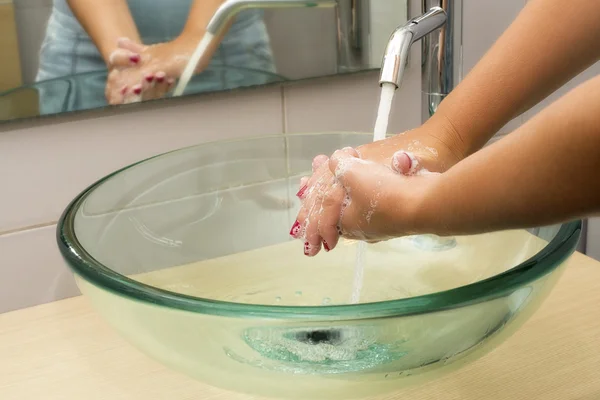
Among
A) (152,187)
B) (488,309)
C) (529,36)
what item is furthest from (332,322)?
(152,187)

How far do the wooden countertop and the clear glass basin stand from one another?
21 centimetres

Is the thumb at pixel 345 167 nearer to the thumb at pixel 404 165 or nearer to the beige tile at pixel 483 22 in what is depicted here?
the thumb at pixel 404 165

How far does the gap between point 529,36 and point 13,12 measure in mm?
478

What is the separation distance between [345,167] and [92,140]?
39cm

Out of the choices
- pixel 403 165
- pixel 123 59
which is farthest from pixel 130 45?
pixel 403 165

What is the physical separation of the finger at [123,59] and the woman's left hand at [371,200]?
0.32 metres

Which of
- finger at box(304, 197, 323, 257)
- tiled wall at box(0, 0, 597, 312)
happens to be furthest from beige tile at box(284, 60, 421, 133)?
finger at box(304, 197, 323, 257)

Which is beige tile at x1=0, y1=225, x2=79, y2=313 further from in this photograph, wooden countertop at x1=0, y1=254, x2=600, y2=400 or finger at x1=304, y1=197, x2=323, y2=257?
finger at x1=304, y1=197, x2=323, y2=257

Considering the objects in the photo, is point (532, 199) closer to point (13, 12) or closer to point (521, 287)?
point (521, 287)

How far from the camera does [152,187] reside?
28.9 inches

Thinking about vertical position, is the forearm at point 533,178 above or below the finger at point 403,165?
above

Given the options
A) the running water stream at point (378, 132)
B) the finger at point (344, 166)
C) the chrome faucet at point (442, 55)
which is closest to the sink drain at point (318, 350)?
the finger at point (344, 166)

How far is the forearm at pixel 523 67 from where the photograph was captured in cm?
51

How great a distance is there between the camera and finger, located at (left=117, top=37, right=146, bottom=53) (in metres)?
0.73
